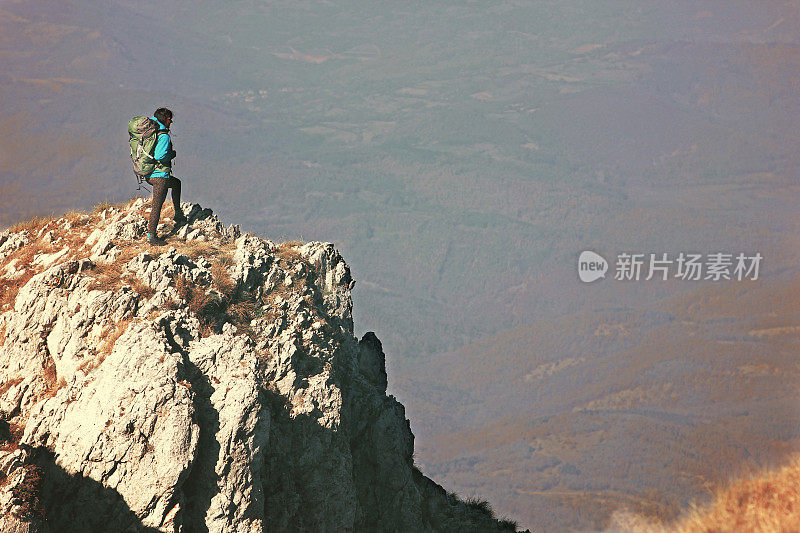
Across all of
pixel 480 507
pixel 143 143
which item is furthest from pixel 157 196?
pixel 480 507

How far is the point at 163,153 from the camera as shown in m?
18.2

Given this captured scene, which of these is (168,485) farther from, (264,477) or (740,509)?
(740,509)

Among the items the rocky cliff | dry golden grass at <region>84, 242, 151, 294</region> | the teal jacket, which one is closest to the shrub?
the rocky cliff

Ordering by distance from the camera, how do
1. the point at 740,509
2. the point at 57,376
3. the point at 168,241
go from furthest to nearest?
the point at 740,509 → the point at 168,241 → the point at 57,376

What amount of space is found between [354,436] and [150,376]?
23.1 ft

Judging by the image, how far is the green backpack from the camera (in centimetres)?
1778

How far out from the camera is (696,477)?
194m

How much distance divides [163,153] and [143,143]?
50cm

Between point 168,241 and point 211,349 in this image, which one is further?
point 168,241

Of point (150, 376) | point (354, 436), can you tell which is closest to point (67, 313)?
point (150, 376)

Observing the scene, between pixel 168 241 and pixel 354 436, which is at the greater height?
pixel 168 241

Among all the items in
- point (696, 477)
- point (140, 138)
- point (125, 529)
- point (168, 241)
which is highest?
point (696, 477)

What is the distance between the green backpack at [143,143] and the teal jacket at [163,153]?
10 cm

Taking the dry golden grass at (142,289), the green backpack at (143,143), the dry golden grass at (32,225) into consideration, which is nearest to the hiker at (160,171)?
the green backpack at (143,143)
